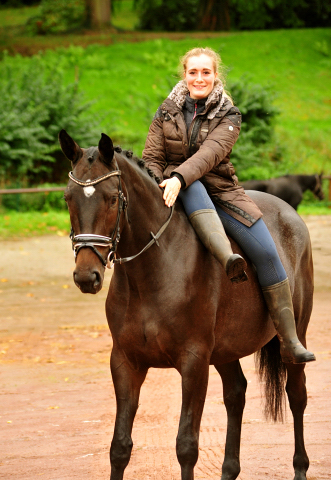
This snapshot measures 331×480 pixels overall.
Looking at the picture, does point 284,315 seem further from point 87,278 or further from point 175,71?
point 175,71

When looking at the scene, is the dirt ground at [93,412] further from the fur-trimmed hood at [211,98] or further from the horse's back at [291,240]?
the fur-trimmed hood at [211,98]

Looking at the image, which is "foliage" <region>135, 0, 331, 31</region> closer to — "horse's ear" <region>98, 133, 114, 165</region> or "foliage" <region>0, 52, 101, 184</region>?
"foliage" <region>0, 52, 101, 184</region>

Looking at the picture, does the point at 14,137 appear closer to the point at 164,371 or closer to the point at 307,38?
the point at 164,371

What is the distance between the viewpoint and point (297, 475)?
456cm

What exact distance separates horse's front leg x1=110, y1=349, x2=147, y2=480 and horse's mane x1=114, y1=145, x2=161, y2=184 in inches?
42.8

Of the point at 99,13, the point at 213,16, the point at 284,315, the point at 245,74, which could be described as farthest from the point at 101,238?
the point at 213,16

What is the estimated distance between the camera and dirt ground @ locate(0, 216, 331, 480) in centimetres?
465

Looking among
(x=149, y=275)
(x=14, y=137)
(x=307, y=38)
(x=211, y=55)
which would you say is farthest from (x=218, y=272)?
(x=307, y=38)

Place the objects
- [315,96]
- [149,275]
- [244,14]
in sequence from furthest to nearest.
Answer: [244,14]
[315,96]
[149,275]

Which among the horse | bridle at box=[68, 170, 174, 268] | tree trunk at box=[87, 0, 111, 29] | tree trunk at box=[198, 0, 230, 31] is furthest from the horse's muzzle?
tree trunk at box=[198, 0, 230, 31]

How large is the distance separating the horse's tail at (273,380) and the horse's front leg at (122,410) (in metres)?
1.55

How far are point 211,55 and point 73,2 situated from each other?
41.1 meters

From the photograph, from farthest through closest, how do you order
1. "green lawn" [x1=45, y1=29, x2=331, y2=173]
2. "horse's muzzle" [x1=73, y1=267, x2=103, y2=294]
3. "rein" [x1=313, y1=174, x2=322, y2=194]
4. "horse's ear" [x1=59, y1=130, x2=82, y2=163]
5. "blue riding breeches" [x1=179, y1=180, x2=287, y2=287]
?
1. "green lawn" [x1=45, y1=29, x2=331, y2=173]
2. "rein" [x1=313, y1=174, x2=322, y2=194]
3. "blue riding breeches" [x1=179, y1=180, x2=287, y2=287]
4. "horse's ear" [x1=59, y1=130, x2=82, y2=163]
5. "horse's muzzle" [x1=73, y1=267, x2=103, y2=294]

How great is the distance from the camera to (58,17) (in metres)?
40.8
